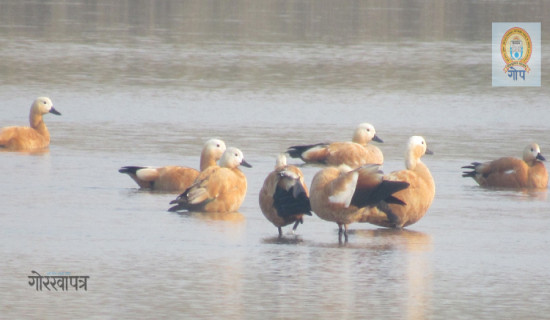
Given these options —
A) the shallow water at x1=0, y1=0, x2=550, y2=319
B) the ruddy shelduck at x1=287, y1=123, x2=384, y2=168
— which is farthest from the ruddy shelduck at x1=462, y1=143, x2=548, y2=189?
the ruddy shelduck at x1=287, y1=123, x2=384, y2=168

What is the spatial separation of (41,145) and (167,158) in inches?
82.2

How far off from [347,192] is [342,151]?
4.77 metres

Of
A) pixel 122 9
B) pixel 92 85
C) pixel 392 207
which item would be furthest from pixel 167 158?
pixel 122 9

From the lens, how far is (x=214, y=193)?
38.5 feet

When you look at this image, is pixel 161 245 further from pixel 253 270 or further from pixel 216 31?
pixel 216 31

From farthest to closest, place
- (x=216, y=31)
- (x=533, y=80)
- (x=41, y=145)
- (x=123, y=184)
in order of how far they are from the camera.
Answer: (x=216, y=31) → (x=533, y=80) → (x=41, y=145) → (x=123, y=184)

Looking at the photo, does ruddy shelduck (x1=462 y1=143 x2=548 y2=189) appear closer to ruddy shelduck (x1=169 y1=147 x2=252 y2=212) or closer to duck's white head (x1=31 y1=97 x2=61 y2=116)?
ruddy shelduck (x1=169 y1=147 x2=252 y2=212)

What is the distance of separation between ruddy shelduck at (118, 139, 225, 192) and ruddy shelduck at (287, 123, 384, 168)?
7.92ft

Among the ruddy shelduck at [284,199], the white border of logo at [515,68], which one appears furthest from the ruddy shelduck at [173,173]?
the white border of logo at [515,68]

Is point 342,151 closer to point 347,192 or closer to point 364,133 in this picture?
point 364,133

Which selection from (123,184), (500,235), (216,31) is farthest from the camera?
(216,31)

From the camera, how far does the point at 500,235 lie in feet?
35.7

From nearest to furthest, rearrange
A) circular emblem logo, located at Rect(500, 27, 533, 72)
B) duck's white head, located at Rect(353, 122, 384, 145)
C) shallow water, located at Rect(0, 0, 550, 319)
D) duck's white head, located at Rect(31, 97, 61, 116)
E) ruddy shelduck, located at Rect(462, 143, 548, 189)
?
1. shallow water, located at Rect(0, 0, 550, 319)
2. ruddy shelduck, located at Rect(462, 143, 548, 189)
3. duck's white head, located at Rect(353, 122, 384, 145)
4. duck's white head, located at Rect(31, 97, 61, 116)
5. circular emblem logo, located at Rect(500, 27, 533, 72)

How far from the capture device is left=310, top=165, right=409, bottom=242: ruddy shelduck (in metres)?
10.3
